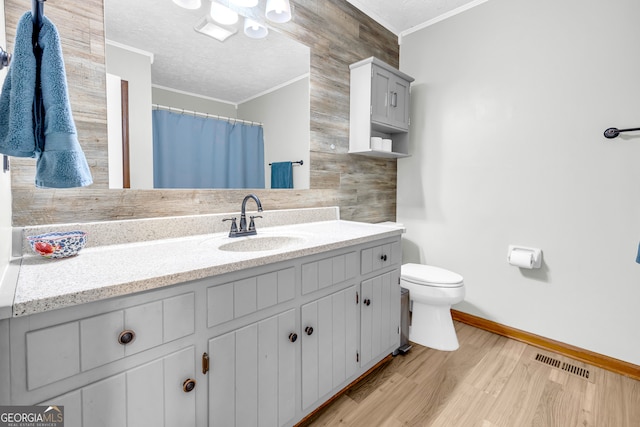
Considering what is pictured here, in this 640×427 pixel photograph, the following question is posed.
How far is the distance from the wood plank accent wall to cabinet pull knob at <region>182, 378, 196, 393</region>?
770 millimetres

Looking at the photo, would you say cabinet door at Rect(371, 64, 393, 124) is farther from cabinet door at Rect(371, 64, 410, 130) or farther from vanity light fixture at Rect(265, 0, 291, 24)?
vanity light fixture at Rect(265, 0, 291, 24)

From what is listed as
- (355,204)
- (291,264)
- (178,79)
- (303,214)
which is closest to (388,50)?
(355,204)

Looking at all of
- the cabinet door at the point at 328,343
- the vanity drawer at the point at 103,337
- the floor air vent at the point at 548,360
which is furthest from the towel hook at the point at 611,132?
the vanity drawer at the point at 103,337

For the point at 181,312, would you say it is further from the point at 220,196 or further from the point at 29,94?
the point at 220,196

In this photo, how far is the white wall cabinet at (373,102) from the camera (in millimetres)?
2166


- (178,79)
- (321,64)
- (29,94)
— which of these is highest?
(321,64)

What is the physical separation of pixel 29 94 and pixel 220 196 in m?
0.91

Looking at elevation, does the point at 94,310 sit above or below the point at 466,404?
above

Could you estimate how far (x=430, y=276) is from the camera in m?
2.05

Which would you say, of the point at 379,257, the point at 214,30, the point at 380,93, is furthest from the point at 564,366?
the point at 214,30

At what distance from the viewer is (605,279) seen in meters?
1.81

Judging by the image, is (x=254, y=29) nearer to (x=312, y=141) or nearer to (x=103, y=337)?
(x=312, y=141)

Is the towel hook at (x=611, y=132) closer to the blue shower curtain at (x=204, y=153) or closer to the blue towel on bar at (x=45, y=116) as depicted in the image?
the blue shower curtain at (x=204, y=153)

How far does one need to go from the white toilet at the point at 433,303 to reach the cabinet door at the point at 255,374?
1.13 metres
